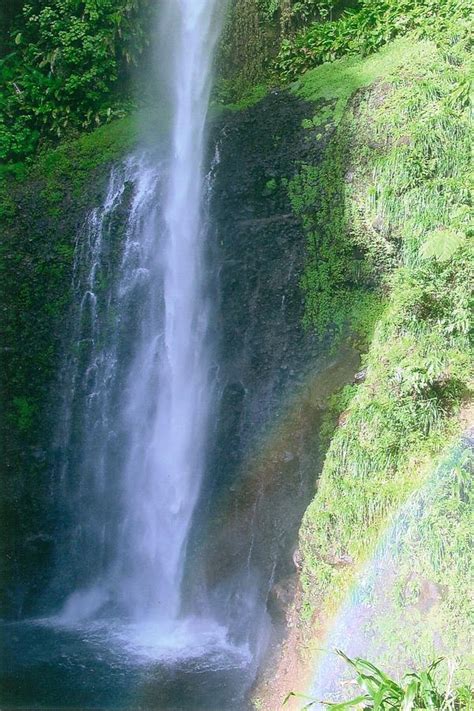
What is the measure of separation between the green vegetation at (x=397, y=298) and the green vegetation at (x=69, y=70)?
371 centimetres

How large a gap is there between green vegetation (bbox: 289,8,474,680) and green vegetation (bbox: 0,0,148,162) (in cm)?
371

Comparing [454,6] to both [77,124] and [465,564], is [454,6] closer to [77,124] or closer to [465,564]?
[77,124]

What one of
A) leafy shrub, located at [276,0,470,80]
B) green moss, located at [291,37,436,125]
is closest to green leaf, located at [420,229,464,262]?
green moss, located at [291,37,436,125]

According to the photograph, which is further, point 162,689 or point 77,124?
point 77,124

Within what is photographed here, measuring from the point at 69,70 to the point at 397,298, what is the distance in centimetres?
749

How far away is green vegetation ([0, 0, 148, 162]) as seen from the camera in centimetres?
1127

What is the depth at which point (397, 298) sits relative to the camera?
702cm

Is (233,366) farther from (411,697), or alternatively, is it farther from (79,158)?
(411,697)

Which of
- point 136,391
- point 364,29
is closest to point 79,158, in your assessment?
point 136,391

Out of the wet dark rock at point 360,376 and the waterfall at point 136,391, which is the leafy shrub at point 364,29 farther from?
the wet dark rock at point 360,376

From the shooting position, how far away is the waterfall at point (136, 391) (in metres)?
9.30

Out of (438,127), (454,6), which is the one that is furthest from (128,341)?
(454,6)

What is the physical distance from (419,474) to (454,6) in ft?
22.7

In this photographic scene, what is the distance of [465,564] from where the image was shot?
17.0 feet
